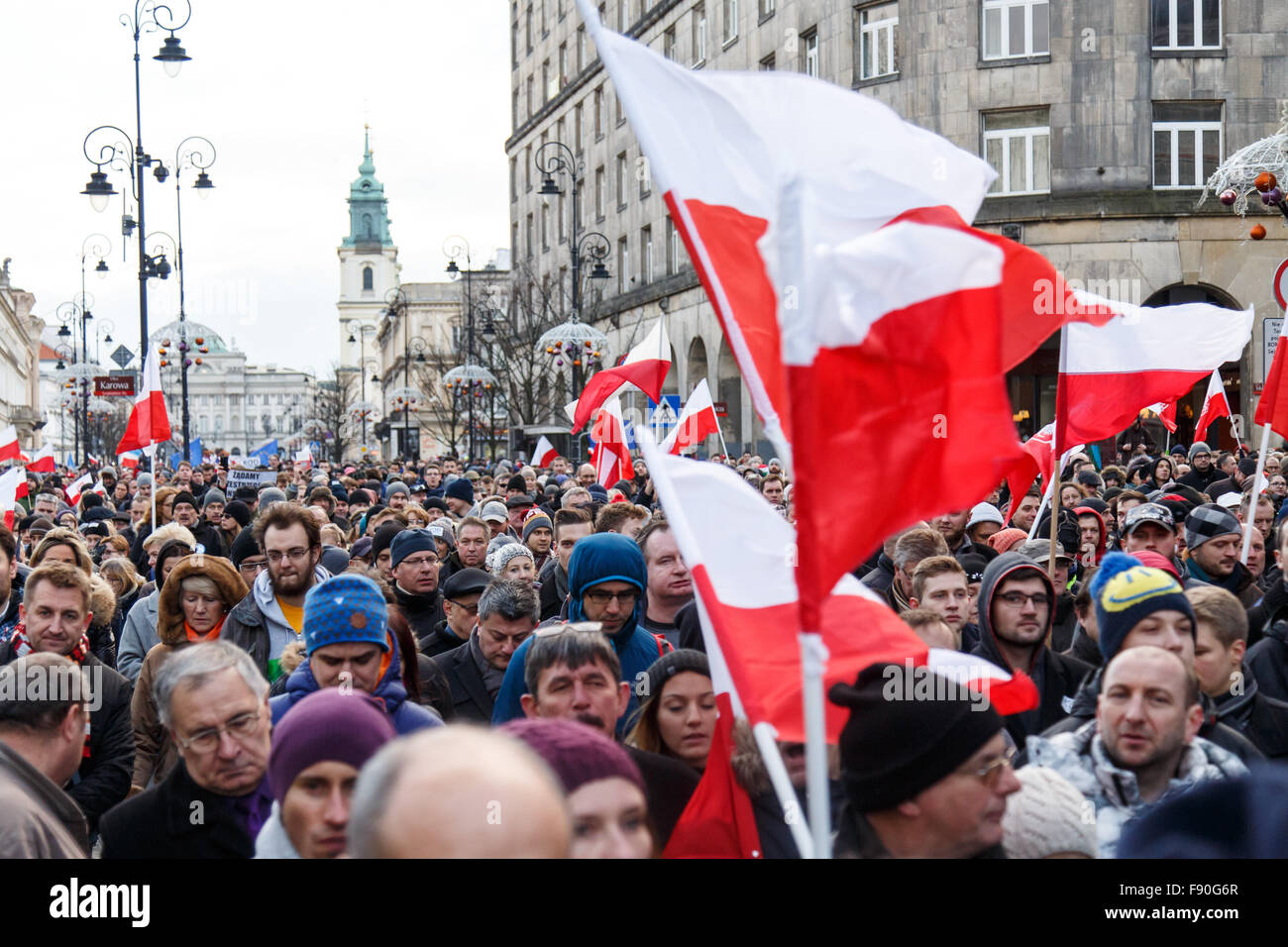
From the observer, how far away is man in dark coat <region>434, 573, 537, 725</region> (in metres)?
6.36

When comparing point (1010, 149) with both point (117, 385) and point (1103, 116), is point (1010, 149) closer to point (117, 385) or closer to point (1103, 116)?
point (1103, 116)

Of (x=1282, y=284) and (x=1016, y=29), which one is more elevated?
(x=1016, y=29)

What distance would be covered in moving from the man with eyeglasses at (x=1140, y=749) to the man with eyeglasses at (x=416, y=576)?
16.0ft

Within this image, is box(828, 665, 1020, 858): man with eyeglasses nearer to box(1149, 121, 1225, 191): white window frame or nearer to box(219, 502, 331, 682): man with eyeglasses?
box(219, 502, 331, 682): man with eyeglasses

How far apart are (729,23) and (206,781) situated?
36838mm

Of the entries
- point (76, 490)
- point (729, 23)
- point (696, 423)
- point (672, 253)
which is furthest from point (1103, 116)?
point (76, 490)

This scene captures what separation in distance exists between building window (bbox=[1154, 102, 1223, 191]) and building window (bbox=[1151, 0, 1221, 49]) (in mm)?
1133

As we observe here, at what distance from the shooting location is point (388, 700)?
16.2ft

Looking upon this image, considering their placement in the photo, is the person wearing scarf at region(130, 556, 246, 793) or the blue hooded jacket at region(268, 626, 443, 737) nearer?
the blue hooded jacket at region(268, 626, 443, 737)

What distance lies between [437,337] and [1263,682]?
102716mm

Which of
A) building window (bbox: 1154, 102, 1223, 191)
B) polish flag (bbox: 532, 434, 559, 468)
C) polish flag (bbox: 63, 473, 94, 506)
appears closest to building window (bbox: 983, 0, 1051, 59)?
building window (bbox: 1154, 102, 1223, 191)

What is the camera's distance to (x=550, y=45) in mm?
57531

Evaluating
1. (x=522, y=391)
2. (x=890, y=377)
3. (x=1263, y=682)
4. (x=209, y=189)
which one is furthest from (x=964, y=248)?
(x=522, y=391)

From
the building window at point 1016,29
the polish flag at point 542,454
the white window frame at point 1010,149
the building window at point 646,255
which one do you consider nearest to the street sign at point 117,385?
the polish flag at point 542,454
